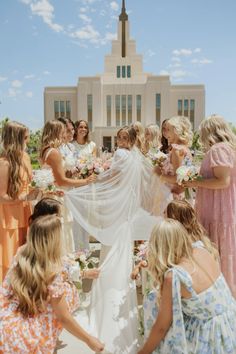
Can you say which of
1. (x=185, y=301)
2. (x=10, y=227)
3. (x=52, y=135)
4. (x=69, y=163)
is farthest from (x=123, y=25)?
(x=185, y=301)

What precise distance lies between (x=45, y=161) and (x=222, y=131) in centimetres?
200

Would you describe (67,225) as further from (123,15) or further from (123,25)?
(123,15)

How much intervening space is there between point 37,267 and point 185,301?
106 cm

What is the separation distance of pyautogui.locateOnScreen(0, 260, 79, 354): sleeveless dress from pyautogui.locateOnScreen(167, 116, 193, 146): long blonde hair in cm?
216

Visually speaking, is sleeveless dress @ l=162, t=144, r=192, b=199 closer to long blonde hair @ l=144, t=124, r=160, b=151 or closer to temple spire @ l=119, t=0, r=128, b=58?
long blonde hair @ l=144, t=124, r=160, b=151

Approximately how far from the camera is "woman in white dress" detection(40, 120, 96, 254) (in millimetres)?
4234

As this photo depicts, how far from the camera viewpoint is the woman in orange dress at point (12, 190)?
11.9 ft

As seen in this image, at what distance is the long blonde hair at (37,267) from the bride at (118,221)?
0.93 m

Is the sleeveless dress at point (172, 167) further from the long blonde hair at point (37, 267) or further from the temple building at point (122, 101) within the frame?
the temple building at point (122, 101)

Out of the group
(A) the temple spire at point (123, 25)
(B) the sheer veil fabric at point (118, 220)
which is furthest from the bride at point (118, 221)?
(A) the temple spire at point (123, 25)

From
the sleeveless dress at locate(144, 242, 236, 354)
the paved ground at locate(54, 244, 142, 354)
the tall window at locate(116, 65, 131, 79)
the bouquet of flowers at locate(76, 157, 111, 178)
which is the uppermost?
the tall window at locate(116, 65, 131, 79)

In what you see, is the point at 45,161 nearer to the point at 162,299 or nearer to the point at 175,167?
the point at 175,167

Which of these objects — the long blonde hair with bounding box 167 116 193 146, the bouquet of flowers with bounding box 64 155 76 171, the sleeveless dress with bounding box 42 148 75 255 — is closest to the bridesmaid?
the long blonde hair with bounding box 167 116 193 146

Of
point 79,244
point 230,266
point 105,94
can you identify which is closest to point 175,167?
point 230,266
